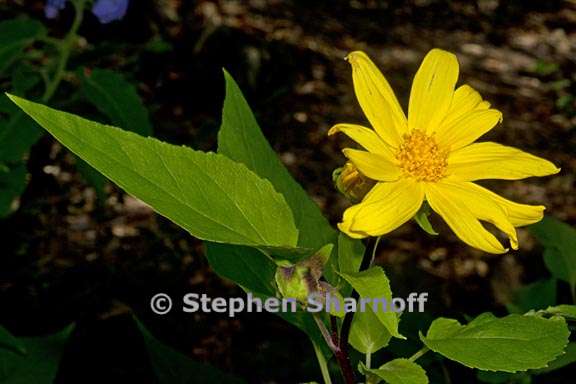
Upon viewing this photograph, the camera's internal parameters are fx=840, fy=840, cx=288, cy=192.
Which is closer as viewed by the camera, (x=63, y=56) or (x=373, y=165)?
(x=373, y=165)

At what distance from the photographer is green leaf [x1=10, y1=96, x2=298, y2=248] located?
620 mm

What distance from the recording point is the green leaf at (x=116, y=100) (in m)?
1.52

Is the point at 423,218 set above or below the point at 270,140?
below

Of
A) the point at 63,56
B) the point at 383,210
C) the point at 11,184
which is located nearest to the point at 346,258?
the point at 383,210

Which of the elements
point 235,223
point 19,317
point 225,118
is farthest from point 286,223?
point 19,317

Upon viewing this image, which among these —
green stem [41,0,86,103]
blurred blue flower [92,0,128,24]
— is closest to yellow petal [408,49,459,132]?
green stem [41,0,86,103]

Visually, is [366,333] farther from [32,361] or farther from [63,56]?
[63,56]

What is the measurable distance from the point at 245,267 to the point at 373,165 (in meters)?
0.18

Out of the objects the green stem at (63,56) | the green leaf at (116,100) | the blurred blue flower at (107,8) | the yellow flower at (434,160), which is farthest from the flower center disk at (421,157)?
the blurred blue flower at (107,8)

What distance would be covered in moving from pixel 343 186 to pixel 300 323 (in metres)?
0.18

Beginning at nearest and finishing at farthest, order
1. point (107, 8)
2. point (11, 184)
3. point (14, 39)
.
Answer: point (11, 184)
point (14, 39)
point (107, 8)

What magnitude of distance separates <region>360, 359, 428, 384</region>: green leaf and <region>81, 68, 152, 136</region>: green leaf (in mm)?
875

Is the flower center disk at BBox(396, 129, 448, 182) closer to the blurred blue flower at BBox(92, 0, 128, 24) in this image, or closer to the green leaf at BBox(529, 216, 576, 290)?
the green leaf at BBox(529, 216, 576, 290)

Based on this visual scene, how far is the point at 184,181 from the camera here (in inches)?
25.6
